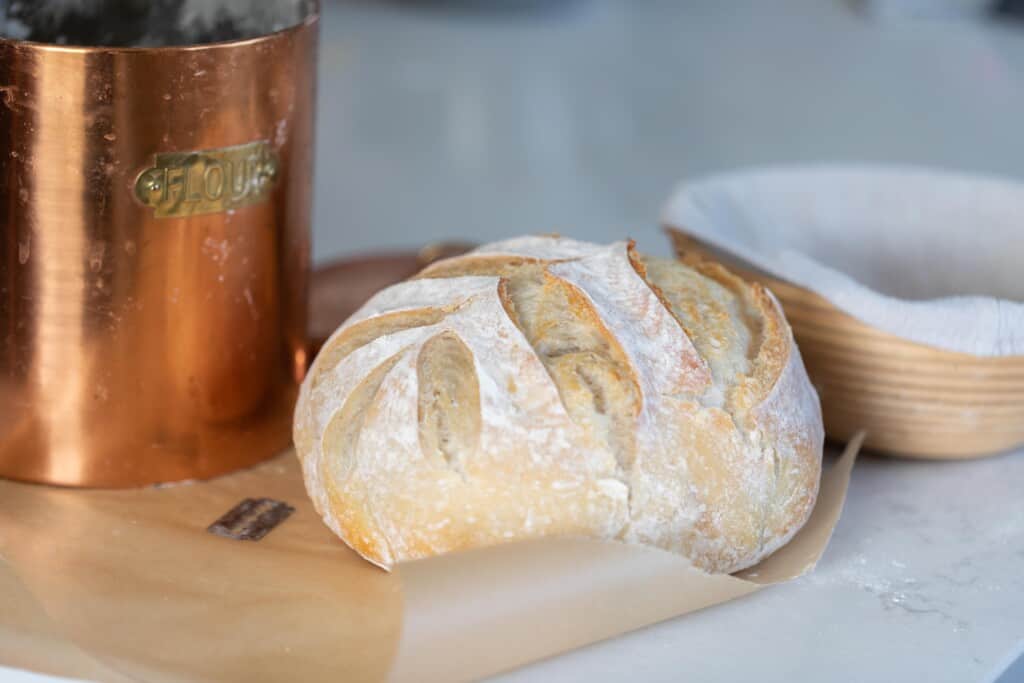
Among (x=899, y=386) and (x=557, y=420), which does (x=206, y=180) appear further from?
(x=899, y=386)

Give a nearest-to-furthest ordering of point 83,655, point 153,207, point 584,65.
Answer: point 83,655 < point 153,207 < point 584,65

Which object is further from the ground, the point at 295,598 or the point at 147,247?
the point at 147,247

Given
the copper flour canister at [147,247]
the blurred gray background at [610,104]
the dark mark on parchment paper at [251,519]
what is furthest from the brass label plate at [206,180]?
the blurred gray background at [610,104]

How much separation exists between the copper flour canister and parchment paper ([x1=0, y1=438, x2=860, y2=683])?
70 millimetres

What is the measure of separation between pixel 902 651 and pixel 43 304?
0.69 metres

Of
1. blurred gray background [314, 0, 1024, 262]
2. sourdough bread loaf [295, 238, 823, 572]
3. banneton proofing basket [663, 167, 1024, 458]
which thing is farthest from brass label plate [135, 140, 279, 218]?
blurred gray background [314, 0, 1024, 262]

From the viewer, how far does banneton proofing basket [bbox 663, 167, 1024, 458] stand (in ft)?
3.46

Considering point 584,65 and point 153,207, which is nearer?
point 153,207

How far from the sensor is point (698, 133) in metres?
3.42

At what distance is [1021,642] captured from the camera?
90 centimetres

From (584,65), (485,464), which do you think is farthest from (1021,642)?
(584,65)

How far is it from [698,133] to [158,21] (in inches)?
95.7

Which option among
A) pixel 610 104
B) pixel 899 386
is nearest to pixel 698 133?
pixel 610 104

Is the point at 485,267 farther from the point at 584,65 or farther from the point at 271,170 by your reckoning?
the point at 584,65
